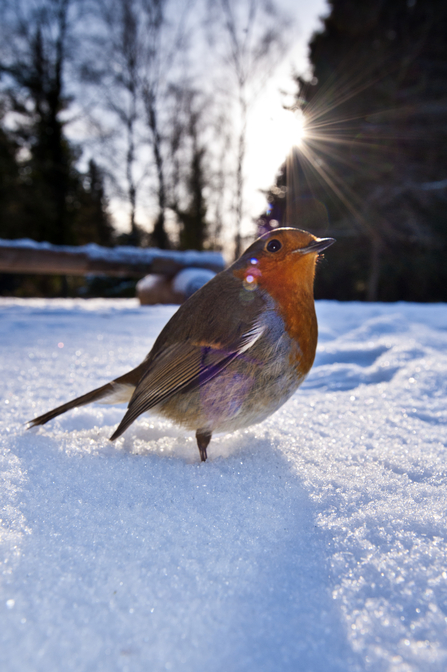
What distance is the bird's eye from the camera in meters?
1.24

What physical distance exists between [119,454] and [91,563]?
1.63 feet

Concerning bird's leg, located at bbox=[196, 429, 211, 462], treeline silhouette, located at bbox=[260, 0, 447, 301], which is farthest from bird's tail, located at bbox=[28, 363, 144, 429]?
treeline silhouette, located at bbox=[260, 0, 447, 301]

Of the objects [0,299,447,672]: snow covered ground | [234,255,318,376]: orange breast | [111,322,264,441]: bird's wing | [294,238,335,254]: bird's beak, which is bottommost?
[0,299,447,672]: snow covered ground

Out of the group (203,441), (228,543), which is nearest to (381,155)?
(203,441)

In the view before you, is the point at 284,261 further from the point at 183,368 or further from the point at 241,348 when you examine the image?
the point at 183,368

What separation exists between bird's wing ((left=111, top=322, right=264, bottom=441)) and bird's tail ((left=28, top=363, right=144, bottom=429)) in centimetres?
14

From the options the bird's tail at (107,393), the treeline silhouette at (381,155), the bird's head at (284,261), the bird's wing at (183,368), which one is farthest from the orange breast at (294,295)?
the treeline silhouette at (381,155)

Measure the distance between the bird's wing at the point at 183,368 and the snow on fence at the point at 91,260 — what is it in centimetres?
528

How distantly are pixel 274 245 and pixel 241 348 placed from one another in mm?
370

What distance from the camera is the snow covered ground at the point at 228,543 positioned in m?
0.56

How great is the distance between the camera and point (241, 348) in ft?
3.71

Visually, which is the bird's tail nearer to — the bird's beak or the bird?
the bird

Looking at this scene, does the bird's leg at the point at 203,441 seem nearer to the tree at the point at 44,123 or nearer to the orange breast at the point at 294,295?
the orange breast at the point at 294,295

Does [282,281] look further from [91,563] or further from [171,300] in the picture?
[171,300]
